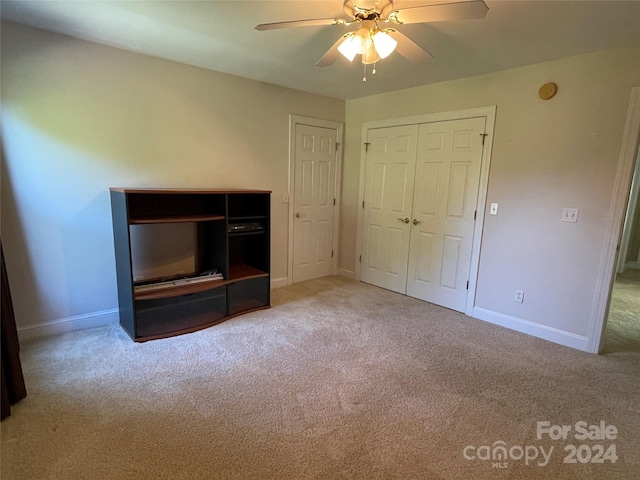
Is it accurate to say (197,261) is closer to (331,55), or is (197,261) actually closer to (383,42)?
(331,55)

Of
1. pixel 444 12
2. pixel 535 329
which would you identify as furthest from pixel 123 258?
pixel 535 329

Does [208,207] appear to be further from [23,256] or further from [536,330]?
[536,330]

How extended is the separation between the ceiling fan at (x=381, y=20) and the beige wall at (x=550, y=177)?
1.50 metres

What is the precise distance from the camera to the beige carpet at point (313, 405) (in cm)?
167

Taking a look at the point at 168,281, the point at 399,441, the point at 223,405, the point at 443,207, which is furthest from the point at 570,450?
the point at 168,281

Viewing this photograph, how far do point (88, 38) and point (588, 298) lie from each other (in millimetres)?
4635

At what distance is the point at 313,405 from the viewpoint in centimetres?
210

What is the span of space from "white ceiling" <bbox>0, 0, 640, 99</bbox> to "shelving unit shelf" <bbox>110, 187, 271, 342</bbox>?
119 cm

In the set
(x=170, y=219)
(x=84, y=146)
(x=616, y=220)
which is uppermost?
(x=84, y=146)

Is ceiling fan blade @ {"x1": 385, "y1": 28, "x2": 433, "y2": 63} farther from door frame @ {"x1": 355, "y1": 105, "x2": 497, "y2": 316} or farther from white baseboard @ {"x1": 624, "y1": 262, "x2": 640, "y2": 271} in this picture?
white baseboard @ {"x1": 624, "y1": 262, "x2": 640, "y2": 271}

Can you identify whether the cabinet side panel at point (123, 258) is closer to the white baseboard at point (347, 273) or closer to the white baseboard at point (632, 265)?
the white baseboard at point (347, 273)

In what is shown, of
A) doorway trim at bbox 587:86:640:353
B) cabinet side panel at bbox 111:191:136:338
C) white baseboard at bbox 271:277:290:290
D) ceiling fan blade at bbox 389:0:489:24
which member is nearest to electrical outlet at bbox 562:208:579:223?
doorway trim at bbox 587:86:640:353

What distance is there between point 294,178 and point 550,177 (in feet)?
8.85

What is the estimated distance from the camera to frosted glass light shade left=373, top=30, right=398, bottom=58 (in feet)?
6.19
